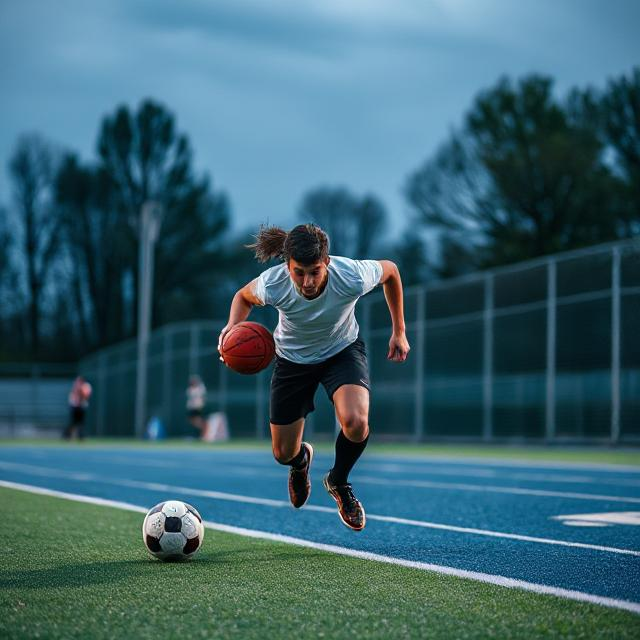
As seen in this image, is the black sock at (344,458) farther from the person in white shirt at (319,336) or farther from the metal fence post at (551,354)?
the metal fence post at (551,354)

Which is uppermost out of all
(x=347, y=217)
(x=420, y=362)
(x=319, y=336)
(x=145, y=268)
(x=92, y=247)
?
(x=347, y=217)

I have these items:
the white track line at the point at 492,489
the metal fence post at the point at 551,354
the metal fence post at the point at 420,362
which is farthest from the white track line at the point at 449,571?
the metal fence post at the point at 420,362

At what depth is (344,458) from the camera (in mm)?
6742

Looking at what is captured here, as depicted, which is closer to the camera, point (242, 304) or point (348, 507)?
point (348, 507)

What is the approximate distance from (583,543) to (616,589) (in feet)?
5.90

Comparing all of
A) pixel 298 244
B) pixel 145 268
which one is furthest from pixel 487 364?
pixel 298 244

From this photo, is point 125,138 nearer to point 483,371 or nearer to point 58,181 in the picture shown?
point 58,181

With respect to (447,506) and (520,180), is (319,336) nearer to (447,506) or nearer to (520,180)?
(447,506)

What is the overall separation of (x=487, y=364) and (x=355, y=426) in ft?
60.3

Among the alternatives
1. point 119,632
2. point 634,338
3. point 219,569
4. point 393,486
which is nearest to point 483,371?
point 634,338

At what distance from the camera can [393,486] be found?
472 inches

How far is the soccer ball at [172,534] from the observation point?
19.2 feet

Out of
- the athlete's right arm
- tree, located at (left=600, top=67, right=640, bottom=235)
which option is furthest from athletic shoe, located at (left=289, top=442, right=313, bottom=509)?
tree, located at (left=600, top=67, right=640, bottom=235)

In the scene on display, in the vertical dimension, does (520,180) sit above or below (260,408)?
above
